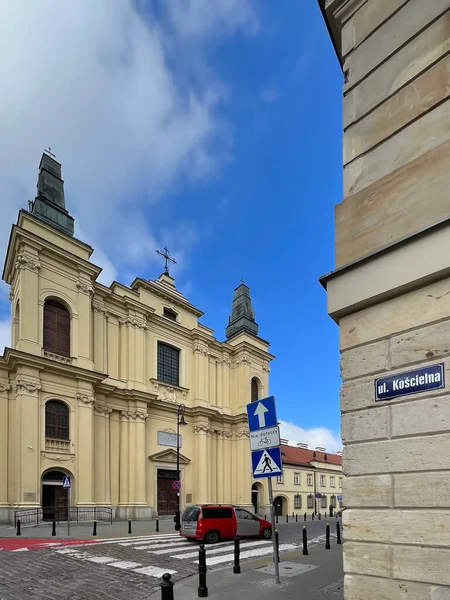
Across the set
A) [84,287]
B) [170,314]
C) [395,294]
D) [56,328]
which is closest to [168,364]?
[170,314]

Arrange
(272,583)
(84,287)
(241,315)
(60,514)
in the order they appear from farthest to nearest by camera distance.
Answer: (241,315), (84,287), (60,514), (272,583)

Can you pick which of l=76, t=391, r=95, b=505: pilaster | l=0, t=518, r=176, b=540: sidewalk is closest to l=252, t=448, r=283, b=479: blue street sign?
l=0, t=518, r=176, b=540: sidewalk

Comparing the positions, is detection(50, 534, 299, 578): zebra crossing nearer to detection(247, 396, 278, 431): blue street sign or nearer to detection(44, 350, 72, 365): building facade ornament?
detection(247, 396, 278, 431): blue street sign

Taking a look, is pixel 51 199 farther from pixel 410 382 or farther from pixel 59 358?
pixel 410 382

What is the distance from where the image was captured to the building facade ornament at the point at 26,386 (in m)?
24.8

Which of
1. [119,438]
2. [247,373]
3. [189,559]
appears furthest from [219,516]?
[247,373]

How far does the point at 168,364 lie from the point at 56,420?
1189cm

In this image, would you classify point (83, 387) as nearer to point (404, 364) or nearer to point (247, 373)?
point (247, 373)

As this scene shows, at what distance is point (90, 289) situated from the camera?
30.4 m

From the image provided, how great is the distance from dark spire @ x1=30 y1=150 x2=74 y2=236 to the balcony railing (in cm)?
1672

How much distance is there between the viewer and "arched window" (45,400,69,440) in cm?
2610

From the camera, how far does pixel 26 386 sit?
24953mm

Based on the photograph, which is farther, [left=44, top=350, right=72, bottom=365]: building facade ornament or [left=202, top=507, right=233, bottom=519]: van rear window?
[left=44, top=350, right=72, bottom=365]: building facade ornament

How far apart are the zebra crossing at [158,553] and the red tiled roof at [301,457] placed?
130 feet
